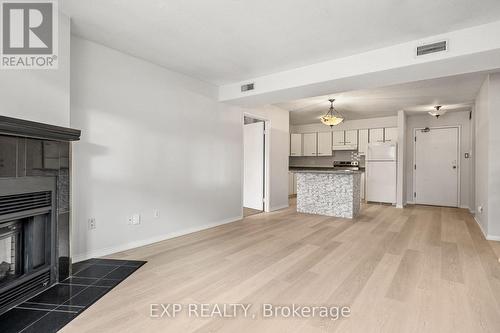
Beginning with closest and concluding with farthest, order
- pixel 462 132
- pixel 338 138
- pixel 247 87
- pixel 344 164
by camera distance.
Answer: pixel 247 87
pixel 462 132
pixel 344 164
pixel 338 138

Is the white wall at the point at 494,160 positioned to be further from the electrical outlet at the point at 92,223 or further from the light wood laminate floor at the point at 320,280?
the electrical outlet at the point at 92,223

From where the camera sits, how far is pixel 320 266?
2.58 meters

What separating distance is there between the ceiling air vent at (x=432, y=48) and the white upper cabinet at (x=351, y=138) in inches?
197

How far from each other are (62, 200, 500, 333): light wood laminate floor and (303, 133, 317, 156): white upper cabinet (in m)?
4.50

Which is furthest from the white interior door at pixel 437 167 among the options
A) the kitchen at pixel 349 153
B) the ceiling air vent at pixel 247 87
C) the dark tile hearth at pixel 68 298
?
the dark tile hearth at pixel 68 298

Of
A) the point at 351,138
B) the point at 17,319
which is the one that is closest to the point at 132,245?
the point at 17,319

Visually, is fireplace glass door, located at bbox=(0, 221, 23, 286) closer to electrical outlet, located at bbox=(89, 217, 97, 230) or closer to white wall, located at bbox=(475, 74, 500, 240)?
electrical outlet, located at bbox=(89, 217, 97, 230)

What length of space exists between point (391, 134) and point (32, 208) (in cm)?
766

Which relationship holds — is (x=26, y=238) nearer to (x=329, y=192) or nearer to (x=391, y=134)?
(x=329, y=192)

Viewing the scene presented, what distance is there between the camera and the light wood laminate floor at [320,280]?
64.9 inches

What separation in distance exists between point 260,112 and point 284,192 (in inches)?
82.6

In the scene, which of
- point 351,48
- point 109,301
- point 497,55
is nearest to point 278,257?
point 109,301

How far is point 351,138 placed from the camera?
7.56 m

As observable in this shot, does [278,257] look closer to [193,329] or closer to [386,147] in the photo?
[193,329]
